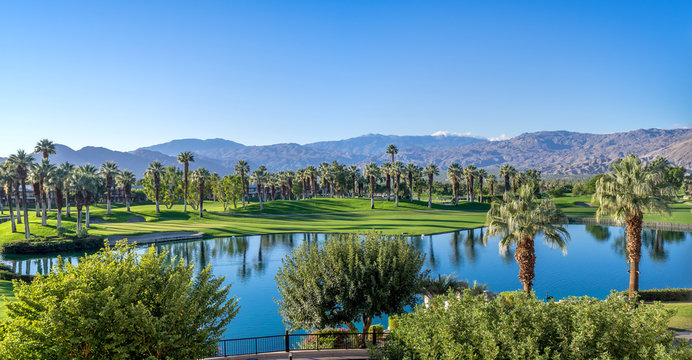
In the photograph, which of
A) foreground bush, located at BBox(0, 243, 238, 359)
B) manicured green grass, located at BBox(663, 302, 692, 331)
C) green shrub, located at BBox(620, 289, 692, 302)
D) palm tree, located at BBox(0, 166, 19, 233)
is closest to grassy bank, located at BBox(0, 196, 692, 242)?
palm tree, located at BBox(0, 166, 19, 233)

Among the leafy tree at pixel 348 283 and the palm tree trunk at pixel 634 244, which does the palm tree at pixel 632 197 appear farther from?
the leafy tree at pixel 348 283

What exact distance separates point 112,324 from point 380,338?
14.4 meters

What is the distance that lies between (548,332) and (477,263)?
1613 inches

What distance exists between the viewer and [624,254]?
186 feet

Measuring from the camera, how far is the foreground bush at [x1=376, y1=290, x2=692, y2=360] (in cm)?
1103

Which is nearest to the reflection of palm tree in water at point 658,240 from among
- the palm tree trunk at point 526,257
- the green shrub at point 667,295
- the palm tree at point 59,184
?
the green shrub at point 667,295

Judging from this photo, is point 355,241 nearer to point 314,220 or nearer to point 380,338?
point 380,338

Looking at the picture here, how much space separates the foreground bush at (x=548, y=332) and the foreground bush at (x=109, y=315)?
8.24m

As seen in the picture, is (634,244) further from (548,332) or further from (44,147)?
(44,147)

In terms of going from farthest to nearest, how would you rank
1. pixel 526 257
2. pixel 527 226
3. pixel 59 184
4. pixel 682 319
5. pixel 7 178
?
pixel 7 178, pixel 59 184, pixel 526 257, pixel 527 226, pixel 682 319

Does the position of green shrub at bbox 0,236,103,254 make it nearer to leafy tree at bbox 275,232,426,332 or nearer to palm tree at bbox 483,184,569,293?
leafy tree at bbox 275,232,426,332

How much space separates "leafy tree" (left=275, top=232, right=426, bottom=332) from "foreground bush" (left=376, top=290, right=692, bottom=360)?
31.2 feet

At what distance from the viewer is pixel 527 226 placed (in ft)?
88.1

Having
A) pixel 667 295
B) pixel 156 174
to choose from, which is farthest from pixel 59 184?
pixel 667 295
